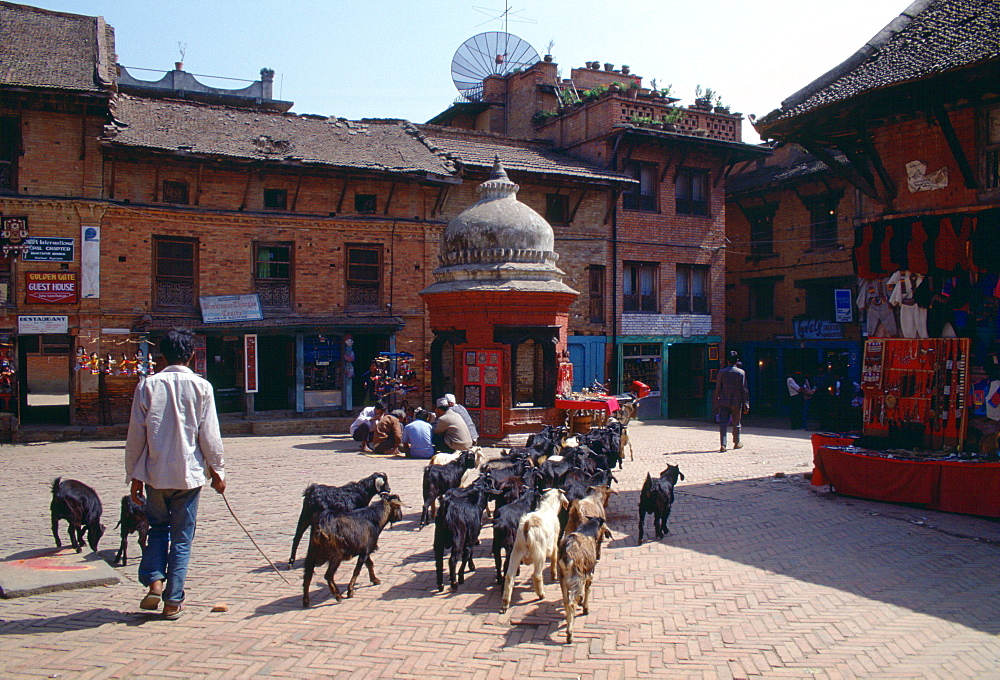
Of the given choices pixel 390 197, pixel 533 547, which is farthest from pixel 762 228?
pixel 533 547

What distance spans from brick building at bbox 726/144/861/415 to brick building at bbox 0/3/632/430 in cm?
802

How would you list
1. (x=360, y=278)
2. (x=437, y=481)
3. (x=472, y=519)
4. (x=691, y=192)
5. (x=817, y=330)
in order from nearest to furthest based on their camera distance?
(x=472, y=519) < (x=437, y=481) < (x=360, y=278) < (x=817, y=330) < (x=691, y=192)

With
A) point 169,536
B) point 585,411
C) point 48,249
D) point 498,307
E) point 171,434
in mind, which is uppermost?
point 48,249

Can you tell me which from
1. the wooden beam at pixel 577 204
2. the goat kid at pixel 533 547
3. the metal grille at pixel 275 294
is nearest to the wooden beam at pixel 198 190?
the metal grille at pixel 275 294

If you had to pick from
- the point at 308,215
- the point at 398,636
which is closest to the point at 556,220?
the point at 308,215

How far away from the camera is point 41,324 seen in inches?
789

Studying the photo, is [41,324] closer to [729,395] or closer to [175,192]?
[175,192]

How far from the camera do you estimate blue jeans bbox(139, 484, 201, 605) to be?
6.38m

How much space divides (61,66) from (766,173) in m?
25.4

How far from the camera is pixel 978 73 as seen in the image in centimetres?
1188

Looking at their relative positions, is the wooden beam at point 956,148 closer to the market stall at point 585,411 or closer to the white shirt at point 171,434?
the market stall at point 585,411

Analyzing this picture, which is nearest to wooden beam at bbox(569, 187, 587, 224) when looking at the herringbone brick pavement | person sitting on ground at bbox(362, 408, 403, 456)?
person sitting on ground at bbox(362, 408, 403, 456)

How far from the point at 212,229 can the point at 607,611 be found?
18608 mm

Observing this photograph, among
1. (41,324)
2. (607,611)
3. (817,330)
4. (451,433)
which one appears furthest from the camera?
(817,330)
